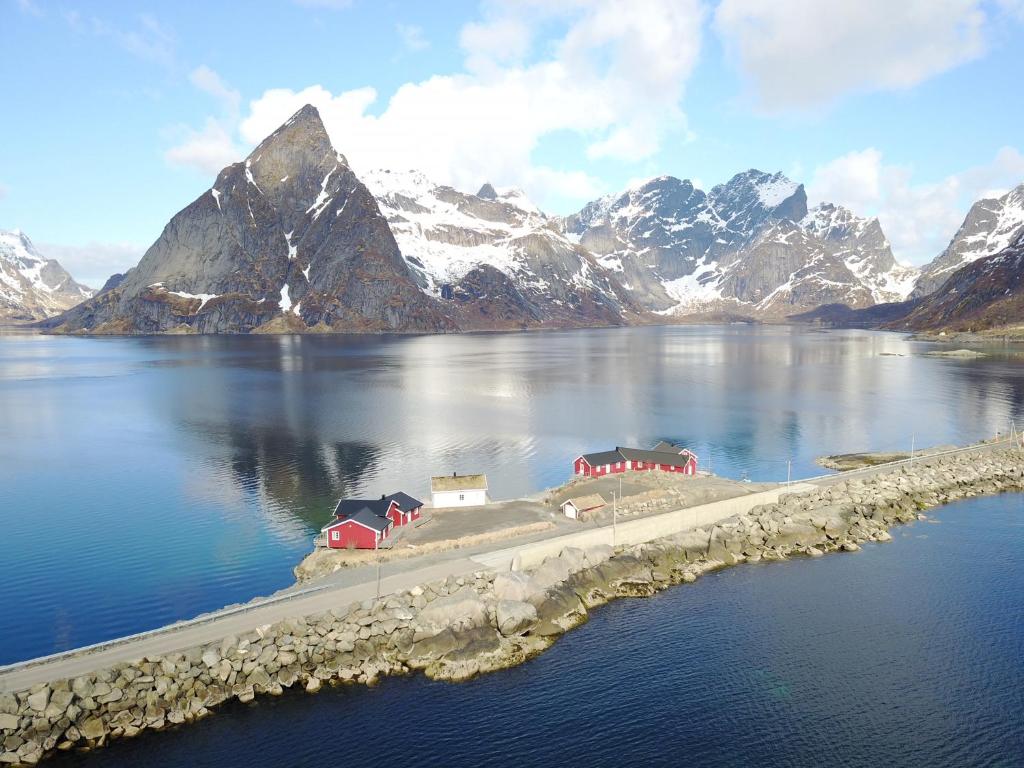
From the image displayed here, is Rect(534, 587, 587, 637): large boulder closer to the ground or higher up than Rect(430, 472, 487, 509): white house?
closer to the ground

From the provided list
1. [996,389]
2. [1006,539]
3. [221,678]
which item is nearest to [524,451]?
[1006,539]

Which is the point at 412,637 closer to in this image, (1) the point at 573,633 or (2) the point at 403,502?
(1) the point at 573,633

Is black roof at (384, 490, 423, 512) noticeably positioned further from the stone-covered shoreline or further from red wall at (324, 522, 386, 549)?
the stone-covered shoreline

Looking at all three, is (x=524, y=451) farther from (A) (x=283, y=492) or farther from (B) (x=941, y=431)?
(B) (x=941, y=431)

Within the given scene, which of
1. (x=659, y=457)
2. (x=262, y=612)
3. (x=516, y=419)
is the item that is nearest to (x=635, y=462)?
(x=659, y=457)

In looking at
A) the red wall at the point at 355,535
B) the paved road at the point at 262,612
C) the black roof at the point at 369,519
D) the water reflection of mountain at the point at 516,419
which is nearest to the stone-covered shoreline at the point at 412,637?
the paved road at the point at 262,612

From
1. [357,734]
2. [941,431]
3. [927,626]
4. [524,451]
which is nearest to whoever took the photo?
[357,734]

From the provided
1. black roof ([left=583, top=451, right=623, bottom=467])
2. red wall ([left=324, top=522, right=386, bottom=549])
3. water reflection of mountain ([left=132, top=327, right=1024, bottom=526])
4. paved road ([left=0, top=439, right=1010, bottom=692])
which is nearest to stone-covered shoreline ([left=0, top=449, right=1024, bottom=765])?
paved road ([left=0, top=439, right=1010, bottom=692])
